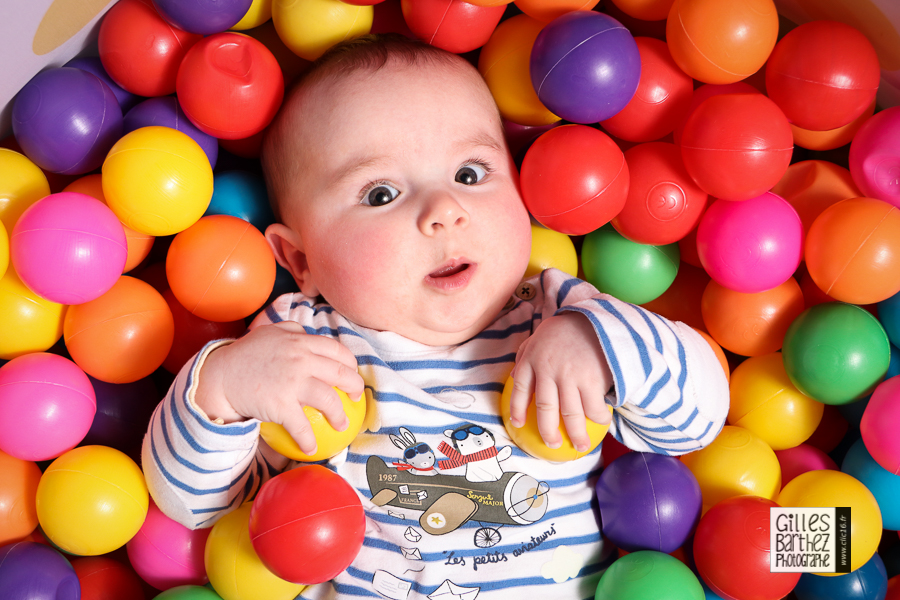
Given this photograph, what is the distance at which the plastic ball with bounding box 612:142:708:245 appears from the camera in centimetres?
175

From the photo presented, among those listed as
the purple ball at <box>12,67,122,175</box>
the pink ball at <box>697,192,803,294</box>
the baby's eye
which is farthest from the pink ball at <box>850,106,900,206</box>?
the purple ball at <box>12,67,122,175</box>

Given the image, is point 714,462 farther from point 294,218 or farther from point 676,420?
point 294,218

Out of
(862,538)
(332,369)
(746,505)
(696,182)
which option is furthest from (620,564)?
(696,182)

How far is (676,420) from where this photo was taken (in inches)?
60.4

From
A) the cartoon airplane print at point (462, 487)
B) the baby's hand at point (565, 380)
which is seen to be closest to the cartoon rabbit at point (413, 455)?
the cartoon airplane print at point (462, 487)

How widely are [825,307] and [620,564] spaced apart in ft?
2.61

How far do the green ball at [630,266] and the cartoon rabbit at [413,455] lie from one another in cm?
70

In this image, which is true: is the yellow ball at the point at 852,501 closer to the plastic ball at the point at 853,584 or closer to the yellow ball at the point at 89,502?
the plastic ball at the point at 853,584

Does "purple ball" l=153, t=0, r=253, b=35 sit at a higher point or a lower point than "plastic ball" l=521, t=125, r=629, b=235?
higher

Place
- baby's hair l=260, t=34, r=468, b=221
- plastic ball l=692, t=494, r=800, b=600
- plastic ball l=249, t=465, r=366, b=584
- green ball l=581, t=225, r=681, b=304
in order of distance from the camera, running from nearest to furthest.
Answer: plastic ball l=249, t=465, r=366, b=584 < plastic ball l=692, t=494, r=800, b=600 < baby's hair l=260, t=34, r=468, b=221 < green ball l=581, t=225, r=681, b=304

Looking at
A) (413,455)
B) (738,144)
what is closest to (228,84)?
(413,455)

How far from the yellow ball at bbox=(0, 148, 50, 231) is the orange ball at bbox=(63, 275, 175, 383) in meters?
0.27

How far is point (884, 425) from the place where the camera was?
160 centimetres

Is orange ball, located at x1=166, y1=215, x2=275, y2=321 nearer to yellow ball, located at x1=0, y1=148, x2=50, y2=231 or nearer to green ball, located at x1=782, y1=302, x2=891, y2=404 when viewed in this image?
yellow ball, located at x1=0, y1=148, x2=50, y2=231
